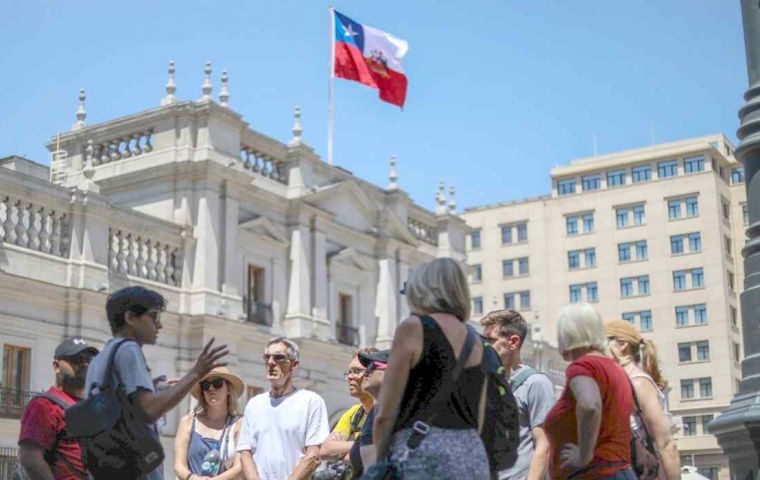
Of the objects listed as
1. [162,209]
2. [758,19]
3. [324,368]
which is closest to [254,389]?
[324,368]

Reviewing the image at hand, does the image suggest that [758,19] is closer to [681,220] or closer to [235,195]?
[235,195]

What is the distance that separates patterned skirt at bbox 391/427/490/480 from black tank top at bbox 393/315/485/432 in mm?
40

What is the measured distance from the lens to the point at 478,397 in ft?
16.0

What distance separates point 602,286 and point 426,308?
2561 inches

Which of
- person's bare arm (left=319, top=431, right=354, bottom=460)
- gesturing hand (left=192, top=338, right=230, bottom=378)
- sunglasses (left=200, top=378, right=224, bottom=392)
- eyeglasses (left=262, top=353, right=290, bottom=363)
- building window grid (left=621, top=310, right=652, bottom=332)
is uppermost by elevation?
building window grid (left=621, top=310, right=652, bottom=332)

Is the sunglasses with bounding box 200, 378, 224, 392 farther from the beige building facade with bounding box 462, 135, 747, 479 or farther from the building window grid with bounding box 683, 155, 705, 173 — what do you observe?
the building window grid with bounding box 683, 155, 705, 173

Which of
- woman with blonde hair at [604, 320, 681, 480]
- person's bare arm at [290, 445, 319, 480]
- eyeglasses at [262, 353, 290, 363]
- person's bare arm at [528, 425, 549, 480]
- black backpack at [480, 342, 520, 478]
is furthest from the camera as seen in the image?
eyeglasses at [262, 353, 290, 363]

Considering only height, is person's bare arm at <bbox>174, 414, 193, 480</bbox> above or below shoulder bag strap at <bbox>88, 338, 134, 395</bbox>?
below

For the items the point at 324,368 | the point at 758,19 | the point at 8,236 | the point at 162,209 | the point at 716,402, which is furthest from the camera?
the point at 716,402

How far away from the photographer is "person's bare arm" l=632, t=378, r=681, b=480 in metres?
6.35

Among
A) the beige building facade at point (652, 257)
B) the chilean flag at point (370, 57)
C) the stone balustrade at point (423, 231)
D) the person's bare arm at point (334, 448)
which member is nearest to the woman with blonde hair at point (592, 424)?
the person's bare arm at point (334, 448)

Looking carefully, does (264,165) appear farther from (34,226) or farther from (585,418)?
(585,418)

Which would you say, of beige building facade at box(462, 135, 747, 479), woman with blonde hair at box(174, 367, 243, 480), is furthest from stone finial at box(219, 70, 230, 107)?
beige building facade at box(462, 135, 747, 479)

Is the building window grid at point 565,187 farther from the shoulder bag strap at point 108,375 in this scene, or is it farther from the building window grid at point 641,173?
the shoulder bag strap at point 108,375
